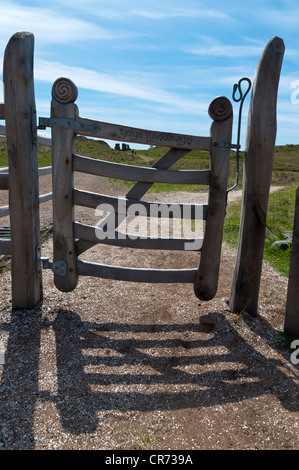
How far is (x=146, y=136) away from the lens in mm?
4012

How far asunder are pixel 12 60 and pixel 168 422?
140 inches

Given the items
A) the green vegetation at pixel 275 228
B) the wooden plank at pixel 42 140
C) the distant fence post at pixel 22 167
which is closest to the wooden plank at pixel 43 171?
the wooden plank at pixel 42 140

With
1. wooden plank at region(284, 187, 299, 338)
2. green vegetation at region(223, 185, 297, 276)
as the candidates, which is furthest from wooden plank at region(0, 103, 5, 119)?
green vegetation at region(223, 185, 297, 276)

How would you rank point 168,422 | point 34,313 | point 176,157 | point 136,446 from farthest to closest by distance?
point 34,313, point 176,157, point 168,422, point 136,446

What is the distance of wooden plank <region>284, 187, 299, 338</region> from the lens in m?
3.84

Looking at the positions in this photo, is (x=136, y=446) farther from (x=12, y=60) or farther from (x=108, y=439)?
(x=12, y=60)

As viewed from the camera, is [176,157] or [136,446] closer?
[136,446]

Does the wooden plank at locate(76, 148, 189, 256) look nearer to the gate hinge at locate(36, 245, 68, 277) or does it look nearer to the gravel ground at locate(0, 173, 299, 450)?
the gate hinge at locate(36, 245, 68, 277)

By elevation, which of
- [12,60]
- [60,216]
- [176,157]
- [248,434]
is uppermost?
[12,60]

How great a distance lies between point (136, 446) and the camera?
8.59 feet

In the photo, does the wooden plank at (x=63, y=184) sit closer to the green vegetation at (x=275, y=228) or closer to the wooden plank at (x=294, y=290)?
the wooden plank at (x=294, y=290)

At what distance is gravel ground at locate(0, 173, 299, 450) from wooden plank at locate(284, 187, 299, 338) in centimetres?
22

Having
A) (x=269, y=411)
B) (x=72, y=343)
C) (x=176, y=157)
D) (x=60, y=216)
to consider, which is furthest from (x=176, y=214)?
(x=269, y=411)

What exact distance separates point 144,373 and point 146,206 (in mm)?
1648
